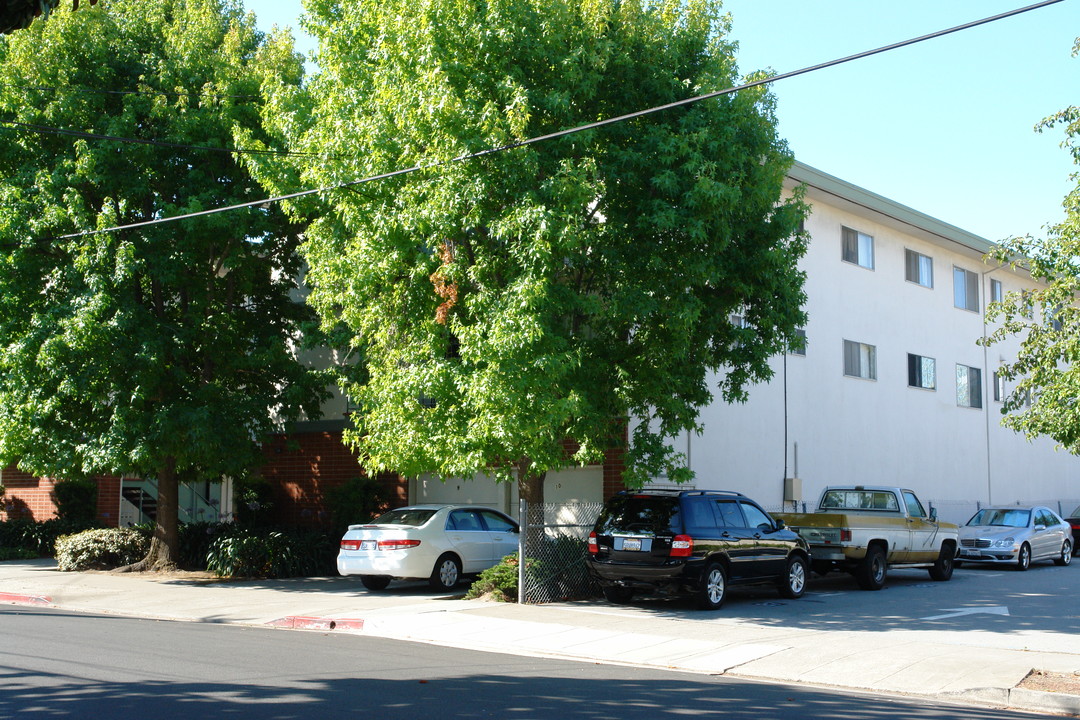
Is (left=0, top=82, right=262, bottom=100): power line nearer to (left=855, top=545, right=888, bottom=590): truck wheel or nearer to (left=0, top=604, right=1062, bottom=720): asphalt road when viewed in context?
(left=0, top=604, right=1062, bottom=720): asphalt road

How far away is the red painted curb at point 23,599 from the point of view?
1750 cm

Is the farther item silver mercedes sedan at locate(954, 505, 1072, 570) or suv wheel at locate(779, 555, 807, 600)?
silver mercedes sedan at locate(954, 505, 1072, 570)

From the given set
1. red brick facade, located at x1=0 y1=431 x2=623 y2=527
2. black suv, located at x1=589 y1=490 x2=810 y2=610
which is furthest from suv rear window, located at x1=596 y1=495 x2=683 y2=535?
red brick facade, located at x1=0 y1=431 x2=623 y2=527

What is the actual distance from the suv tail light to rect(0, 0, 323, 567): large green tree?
29.1ft

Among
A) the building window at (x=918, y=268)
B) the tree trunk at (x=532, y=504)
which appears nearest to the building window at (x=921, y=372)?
the building window at (x=918, y=268)

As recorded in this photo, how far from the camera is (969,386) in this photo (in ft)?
106

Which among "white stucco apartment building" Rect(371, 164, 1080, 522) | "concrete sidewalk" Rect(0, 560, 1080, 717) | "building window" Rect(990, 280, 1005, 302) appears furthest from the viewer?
"building window" Rect(990, 280, 1005, 302)

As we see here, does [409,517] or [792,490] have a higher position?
[792,490]

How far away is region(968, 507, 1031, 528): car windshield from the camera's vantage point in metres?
24.7

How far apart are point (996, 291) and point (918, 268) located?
5.33 m

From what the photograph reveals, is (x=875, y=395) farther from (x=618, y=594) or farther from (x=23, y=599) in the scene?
(x=23, y=599)

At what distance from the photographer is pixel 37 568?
23188mm

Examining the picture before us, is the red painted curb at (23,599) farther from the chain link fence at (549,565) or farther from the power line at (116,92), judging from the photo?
the power line at (116,92)

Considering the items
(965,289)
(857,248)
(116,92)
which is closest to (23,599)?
(116,92)
